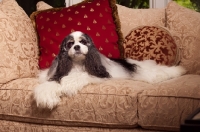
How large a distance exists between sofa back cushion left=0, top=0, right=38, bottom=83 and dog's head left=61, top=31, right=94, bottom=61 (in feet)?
1.27

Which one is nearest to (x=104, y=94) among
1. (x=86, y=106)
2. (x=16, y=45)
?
(x=86, y=106)

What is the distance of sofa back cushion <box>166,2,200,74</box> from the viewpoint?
2.62m

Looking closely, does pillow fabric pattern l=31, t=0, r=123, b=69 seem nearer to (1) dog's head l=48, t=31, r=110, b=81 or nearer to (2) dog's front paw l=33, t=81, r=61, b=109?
A: (1) dog's head l=48, t=31, r=110, b=81

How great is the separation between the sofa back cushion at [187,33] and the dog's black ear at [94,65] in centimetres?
70

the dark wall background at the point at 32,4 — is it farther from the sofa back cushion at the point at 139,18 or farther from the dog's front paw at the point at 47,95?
the dog's front paw at the point at 47,95

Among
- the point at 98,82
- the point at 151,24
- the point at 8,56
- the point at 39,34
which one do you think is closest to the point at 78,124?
the point at 98,82

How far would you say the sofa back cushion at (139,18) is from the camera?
284 cm

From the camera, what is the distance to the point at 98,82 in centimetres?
212

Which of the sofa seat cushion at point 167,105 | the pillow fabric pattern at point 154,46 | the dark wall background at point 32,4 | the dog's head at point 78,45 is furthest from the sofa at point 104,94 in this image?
the dark wall background at point 32,4

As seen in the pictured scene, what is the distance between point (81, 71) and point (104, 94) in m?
0.36

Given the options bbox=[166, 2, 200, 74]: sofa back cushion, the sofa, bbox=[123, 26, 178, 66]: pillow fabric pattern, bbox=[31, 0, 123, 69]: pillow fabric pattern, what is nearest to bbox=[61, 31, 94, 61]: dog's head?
the sofa

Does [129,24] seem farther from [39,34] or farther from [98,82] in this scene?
[98,82]

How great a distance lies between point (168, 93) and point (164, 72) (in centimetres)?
56

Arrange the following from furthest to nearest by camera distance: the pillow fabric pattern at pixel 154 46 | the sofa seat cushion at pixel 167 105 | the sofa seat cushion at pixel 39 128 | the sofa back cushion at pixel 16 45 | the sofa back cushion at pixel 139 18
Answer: the sofa back cushion at pixel 139 18, the pillow fabric pattern at pixel 154 46, the sofa back cushion at pixel 16 45, the sofa seat cushion at pixel 39 128, the sofa seat cushion at pixel 167 105
